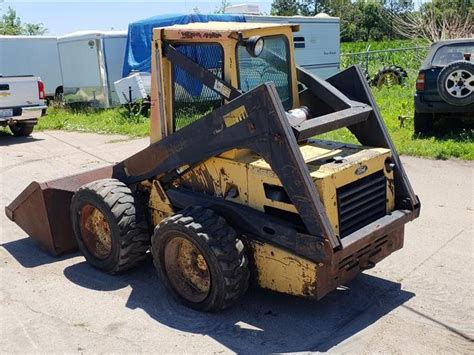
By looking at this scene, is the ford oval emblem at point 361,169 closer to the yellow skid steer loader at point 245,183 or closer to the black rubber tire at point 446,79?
the yellow skid steer loader at point 245,183

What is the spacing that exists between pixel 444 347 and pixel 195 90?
284cm

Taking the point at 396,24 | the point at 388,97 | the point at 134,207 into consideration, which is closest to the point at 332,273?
the point at 134,207

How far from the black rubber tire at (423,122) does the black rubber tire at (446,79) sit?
98 cm

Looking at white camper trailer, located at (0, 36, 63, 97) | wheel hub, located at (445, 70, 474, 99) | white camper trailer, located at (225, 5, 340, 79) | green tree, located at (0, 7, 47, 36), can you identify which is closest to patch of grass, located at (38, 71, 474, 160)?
wheel hub, located at (445, 70, 474, 99)

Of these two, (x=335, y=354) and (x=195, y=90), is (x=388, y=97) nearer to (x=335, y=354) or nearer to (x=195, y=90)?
(x=195, y=90)

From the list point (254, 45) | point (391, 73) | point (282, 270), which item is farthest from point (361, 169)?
point (391, 73)

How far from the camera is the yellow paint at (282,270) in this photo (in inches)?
169

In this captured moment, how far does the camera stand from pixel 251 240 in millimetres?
4590

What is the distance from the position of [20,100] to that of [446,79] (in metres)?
9.77

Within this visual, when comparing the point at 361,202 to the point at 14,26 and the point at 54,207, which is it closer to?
the point at 54,207

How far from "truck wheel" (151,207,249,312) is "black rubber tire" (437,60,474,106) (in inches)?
254

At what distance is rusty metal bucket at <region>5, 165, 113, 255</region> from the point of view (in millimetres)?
5973

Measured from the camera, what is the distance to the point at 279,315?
4.73 meters

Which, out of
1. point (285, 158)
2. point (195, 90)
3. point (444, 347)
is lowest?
point (444, 347)
